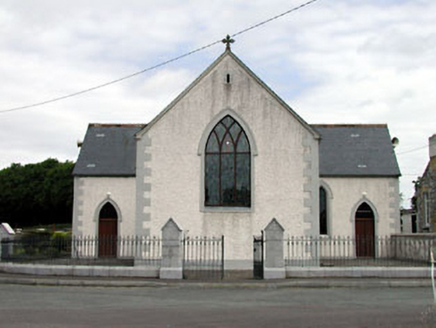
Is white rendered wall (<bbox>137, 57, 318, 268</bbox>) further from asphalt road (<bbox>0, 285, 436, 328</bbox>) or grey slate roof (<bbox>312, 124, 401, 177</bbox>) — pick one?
grey slate roof (<bbox>312, 124, 401, 177</bbox>)

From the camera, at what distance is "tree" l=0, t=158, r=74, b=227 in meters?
66.9

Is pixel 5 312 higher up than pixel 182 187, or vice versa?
pixel 182 187

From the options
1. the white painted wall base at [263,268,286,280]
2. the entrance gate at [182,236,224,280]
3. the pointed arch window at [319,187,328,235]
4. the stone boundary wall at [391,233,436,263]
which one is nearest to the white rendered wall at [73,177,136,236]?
the entrance gate at [182,236,224,280]

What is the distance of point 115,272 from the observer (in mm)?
17656

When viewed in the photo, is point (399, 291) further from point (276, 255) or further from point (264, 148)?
point (264, 148)

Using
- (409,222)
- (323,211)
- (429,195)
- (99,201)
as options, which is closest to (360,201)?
(323,211)

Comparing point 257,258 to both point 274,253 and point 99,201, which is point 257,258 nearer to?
point 274,253

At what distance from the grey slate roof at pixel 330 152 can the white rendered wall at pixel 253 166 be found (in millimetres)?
6765

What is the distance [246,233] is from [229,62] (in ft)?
21.8

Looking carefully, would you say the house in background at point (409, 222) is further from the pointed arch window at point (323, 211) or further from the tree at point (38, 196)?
the tree at point (38, 196)

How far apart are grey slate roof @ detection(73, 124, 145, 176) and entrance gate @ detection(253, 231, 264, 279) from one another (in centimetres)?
1044

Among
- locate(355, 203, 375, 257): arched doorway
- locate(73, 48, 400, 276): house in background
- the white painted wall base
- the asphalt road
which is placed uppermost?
locate(73, 48, 400, 276): house in background

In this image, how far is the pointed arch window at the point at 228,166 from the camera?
67.6 feet

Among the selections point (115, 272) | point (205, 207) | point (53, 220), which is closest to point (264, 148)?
point (205, 207)
